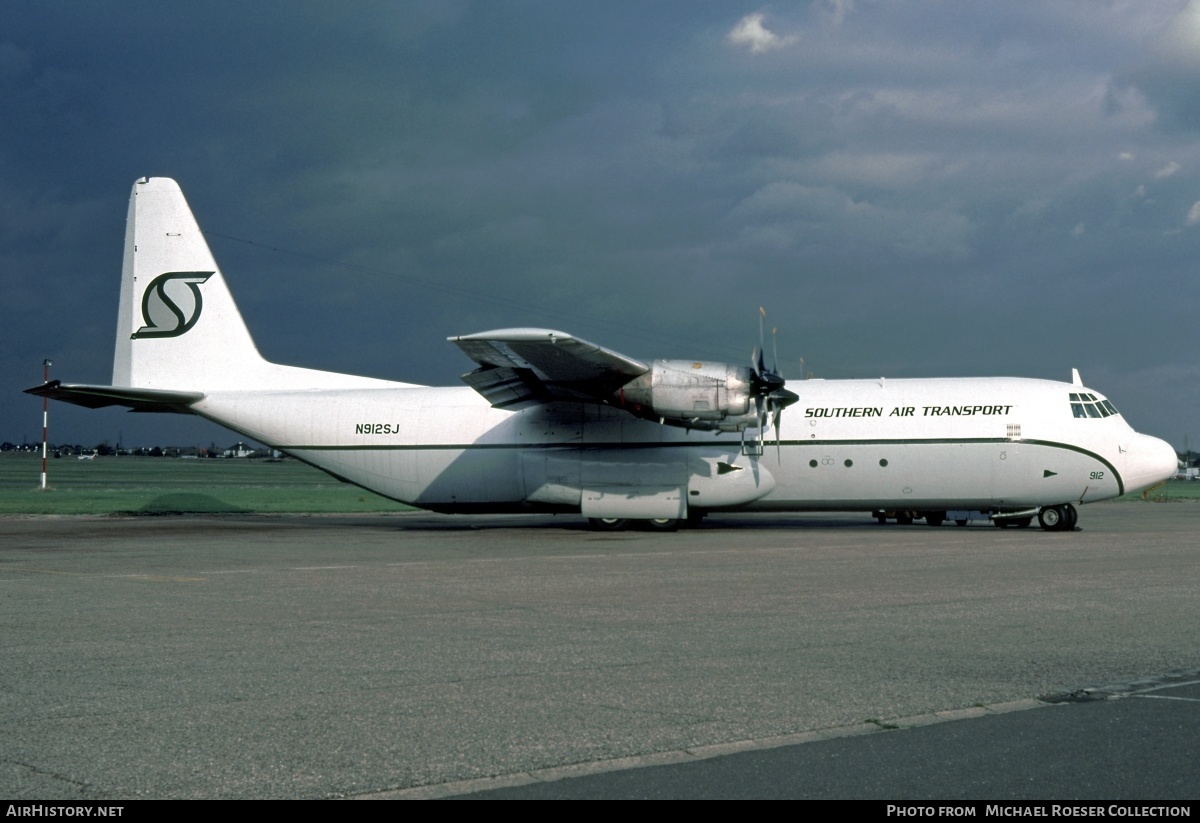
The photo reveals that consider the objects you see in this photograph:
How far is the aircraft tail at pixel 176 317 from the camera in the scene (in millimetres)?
29578

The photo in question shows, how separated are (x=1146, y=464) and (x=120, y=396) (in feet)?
84.0

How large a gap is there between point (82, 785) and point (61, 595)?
9120 millimetres

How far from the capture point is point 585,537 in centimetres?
2564

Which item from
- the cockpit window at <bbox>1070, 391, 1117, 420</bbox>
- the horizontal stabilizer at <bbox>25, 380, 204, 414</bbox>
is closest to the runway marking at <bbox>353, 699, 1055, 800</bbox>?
the cockpit window at <bbox>1070, 391, 1117, 420</bbox>

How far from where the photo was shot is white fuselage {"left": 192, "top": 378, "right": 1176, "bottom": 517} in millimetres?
26531

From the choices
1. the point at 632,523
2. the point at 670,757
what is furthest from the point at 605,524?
the point at 670,757

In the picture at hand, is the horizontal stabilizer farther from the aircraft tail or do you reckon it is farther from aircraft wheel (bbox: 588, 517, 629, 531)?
aircraft wheel (bbox: 588, 517, 629, 531)

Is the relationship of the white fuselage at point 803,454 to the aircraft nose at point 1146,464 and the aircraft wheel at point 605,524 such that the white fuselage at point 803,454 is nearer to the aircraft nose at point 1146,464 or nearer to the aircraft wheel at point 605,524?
the aircraft nose at point 1146,464

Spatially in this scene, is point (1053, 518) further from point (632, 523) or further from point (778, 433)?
point (632, 523)

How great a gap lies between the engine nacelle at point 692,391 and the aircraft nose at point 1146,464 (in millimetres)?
9640

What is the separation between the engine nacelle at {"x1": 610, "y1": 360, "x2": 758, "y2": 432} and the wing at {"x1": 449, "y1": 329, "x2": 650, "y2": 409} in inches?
13.5

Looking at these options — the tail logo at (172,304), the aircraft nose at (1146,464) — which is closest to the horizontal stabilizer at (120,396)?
the tail logo at (172,304)

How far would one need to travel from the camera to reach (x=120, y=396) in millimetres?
28031

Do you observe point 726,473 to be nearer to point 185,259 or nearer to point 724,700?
point 185,259
